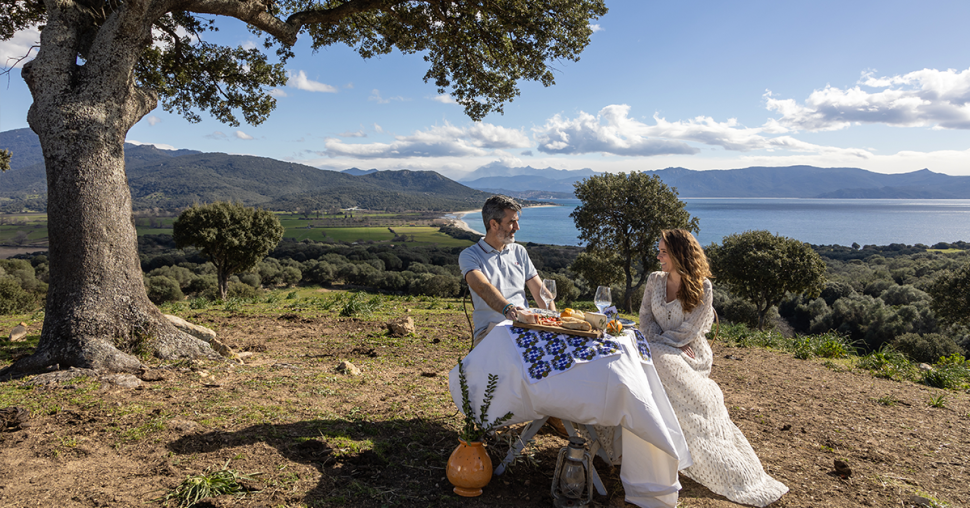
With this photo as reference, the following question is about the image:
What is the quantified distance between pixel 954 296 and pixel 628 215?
47.0ft

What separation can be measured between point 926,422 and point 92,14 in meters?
11.0

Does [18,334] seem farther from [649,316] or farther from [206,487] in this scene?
[649,316]

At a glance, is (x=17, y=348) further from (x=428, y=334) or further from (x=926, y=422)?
(x=926, y=422)

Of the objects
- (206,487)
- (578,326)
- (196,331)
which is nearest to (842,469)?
(578,326)

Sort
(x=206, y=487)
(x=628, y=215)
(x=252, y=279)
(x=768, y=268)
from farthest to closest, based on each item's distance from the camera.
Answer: (x=252, y=279)
(x=768, y=268)
(x=628, y=215)
(x=206, y=487)

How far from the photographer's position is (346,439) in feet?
12.3

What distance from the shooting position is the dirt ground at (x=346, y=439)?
3.00 metres

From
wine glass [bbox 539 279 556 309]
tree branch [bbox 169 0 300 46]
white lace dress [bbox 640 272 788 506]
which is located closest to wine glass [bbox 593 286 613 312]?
wine glass [bbox 539 279 556 309]

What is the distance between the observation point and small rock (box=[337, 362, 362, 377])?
574cm

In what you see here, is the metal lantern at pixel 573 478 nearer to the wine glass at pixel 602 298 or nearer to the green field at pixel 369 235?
the wine glass at pixel 602 298

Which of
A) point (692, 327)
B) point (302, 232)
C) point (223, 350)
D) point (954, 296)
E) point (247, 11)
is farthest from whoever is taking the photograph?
point (302, 232)

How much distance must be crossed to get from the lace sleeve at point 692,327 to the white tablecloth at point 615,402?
0.98 metres

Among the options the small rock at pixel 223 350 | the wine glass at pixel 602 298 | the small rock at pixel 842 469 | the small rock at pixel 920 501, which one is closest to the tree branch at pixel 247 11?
the small rock at pixel 223 350

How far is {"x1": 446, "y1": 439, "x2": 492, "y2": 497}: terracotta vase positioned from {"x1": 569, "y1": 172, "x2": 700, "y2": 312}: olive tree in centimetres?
1961
